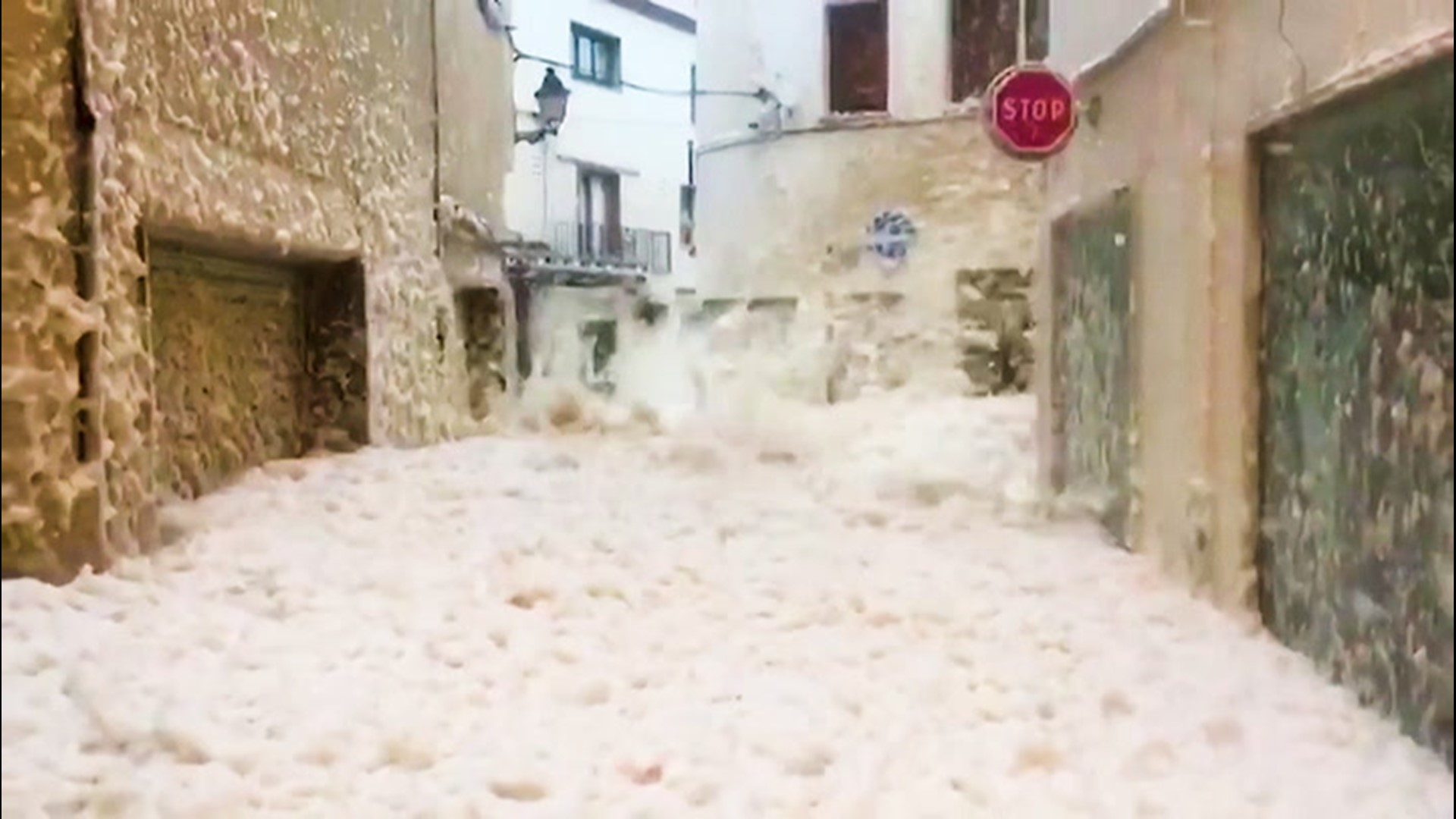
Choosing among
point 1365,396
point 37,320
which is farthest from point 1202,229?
point 37,320

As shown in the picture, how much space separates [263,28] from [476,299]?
0.38m

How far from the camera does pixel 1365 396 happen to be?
0.81 metres

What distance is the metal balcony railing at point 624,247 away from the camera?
4.34 ft

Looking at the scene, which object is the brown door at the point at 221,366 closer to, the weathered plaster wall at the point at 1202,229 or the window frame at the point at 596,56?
the window frame at the point at 596,56

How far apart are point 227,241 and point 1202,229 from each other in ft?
3.00

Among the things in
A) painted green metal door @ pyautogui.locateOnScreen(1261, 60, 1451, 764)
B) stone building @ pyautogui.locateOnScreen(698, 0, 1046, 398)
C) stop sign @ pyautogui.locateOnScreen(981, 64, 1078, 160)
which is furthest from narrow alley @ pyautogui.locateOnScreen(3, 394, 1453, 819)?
stop sign @ pyautogui.locateOnScreen(981, 64, 1078, 160)

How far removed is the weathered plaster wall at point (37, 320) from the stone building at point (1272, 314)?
41 centimetres

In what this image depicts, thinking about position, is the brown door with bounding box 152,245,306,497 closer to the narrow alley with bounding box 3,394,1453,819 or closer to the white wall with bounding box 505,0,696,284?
the narrow alley with bounding box 3,394,1453,819

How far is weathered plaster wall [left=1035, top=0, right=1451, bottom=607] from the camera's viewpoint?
Result: 3.48 feet

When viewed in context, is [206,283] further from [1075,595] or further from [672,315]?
[1075,595]

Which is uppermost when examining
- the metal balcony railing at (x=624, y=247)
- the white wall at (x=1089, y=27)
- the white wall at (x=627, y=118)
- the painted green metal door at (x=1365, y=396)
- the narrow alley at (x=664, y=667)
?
the white wall at (x=1089, y=27)

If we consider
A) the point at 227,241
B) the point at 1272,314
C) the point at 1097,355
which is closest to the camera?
the point at 1272,314

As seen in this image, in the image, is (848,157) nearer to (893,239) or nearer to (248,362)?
(893,239)

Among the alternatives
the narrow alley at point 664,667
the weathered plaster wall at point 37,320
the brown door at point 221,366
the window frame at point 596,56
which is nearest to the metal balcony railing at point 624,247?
the window frame at point 596,56
